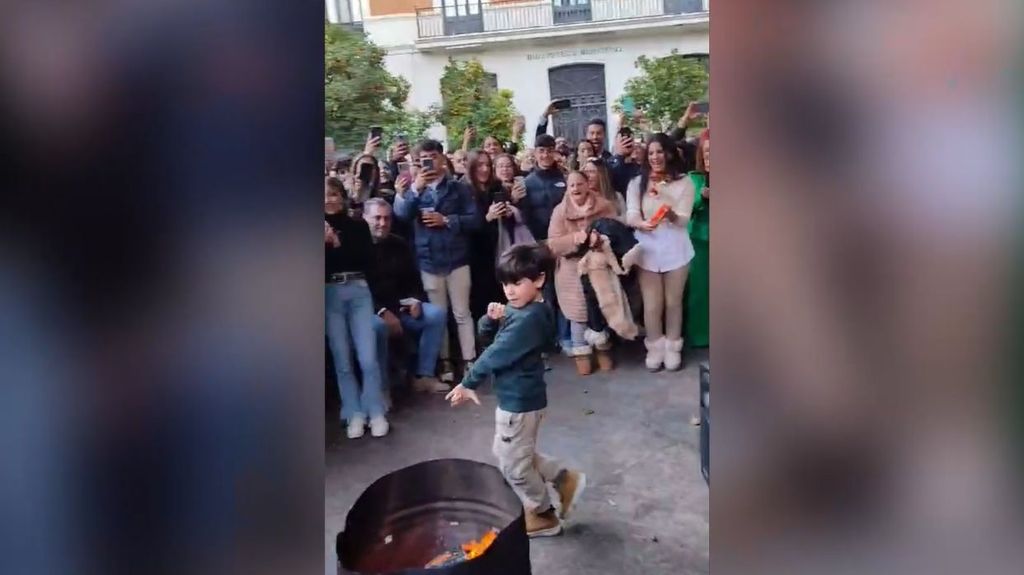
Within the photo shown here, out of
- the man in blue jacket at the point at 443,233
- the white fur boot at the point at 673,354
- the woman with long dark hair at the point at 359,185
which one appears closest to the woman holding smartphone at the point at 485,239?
the man in blue jacket at the point at 443,233

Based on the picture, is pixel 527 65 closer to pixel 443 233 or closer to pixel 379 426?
pixel 443 233

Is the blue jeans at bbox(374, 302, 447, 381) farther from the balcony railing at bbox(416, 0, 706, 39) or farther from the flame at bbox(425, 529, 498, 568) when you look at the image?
the balcony railing at bbox(416, 0, 706, 39)

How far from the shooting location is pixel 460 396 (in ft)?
2.87

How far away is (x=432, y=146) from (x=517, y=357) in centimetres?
29

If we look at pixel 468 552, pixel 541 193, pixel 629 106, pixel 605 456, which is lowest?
pixel 468 552

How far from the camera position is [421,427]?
87cm

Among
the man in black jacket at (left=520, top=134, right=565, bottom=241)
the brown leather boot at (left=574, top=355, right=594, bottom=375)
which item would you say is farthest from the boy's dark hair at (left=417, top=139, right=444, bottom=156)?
the brown leather boot at (left=574, top=355, right=594, bottom=375)

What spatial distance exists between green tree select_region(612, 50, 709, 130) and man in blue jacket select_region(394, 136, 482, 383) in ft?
0.75

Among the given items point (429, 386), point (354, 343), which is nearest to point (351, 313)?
point (354, 343)

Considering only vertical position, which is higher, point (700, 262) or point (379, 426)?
point (700, 262)

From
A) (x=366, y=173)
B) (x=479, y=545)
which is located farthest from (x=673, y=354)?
(x=366, y=173)

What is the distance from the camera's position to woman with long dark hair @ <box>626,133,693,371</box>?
2.74ft

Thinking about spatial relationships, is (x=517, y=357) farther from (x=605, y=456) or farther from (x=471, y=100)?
(x=471, y=100)
